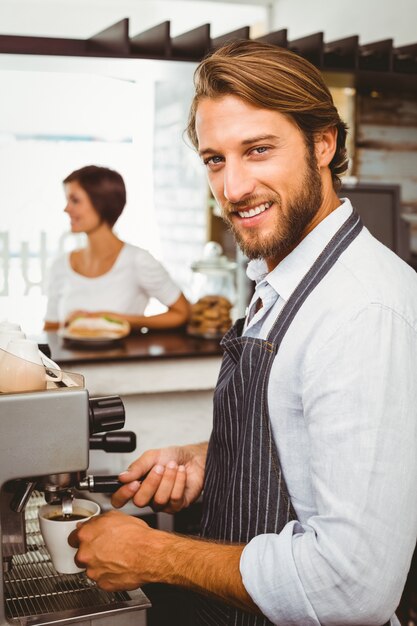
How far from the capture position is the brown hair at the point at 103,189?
11.4 ft

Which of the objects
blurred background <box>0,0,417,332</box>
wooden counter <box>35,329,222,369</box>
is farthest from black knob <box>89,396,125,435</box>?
blurred background <box>0,0,417,332</box>

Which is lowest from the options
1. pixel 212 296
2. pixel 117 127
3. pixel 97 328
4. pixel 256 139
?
pixel 97 328

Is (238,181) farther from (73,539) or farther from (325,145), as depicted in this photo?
(73,539)

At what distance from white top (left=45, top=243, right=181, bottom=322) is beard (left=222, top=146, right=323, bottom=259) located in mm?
2165

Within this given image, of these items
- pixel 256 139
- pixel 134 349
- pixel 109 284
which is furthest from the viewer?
pixel 109 284

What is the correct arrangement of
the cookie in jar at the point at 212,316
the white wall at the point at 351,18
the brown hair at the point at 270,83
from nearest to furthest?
the brown hair at the point at 270,83 < the cookie in jar at the point at 212,316 < the white wall at the point at 351,18

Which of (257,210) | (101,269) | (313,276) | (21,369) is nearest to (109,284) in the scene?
(101,269)

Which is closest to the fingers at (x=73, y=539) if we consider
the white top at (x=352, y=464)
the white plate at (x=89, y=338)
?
the white top at (x=352, y=464)

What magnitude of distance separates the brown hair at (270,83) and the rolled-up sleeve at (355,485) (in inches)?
15.2

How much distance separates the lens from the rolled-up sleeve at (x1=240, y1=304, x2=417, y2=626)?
3.01 ft

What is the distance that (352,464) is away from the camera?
91 centimetres

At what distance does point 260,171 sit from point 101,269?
92.1 inches

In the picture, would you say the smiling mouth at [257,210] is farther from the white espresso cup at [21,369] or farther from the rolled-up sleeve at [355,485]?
the white espresso cup at [21,369]

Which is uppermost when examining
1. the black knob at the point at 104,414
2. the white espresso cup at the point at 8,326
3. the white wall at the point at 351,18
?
the white wall at the point at 351,18
